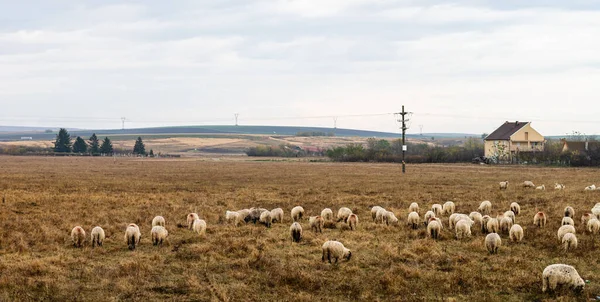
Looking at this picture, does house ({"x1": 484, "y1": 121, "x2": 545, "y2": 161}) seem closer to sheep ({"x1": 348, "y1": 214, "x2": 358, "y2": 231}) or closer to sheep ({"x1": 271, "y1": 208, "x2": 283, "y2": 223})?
sheep ({"x1": 271, "y1": 208, "x2": 283, "y2": 223})

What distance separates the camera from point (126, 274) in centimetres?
1377

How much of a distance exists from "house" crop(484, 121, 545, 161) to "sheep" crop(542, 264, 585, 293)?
84220mm

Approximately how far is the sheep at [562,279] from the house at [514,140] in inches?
3316

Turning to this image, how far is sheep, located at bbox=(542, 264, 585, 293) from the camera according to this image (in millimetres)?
11852

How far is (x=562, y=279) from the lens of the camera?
38.9ft

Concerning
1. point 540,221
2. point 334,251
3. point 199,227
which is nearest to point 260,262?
point 334,251

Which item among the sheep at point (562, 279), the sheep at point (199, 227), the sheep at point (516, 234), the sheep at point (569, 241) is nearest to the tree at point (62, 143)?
the sheep at point (199, 227)

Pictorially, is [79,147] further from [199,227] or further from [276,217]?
[199,227]

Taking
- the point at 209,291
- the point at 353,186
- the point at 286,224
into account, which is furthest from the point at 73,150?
the point at 209,291

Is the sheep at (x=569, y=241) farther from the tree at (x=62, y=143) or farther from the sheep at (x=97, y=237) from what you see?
the tree at (x=62, y=143)

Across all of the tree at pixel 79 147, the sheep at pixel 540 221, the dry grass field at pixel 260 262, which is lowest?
the dry grass field at pixel 260 262

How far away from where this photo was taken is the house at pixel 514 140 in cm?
9362

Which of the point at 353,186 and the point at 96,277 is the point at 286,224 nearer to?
the point at 96,277

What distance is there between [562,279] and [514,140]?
293 feet
